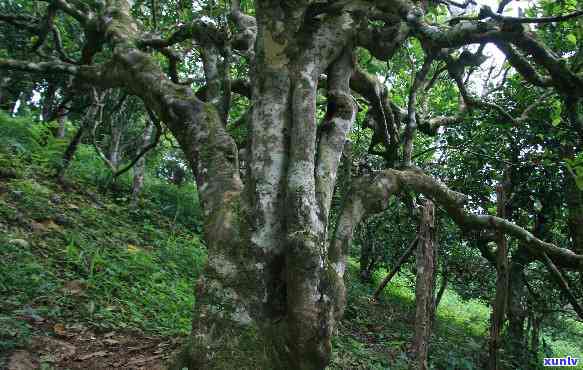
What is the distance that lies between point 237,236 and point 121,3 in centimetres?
393

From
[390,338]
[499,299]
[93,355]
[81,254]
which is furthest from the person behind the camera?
[390,338]

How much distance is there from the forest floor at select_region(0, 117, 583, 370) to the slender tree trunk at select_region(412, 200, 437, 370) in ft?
3.28

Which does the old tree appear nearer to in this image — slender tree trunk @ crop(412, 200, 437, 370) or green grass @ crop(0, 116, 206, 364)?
slender tree trunk @ crop(412, 200, 437, 370)

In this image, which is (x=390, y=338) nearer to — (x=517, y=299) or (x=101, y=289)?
(x=517, y=299)

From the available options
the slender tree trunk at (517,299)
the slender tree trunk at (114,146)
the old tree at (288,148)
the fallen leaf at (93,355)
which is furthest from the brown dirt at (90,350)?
the slender tree trunk at (114,146)

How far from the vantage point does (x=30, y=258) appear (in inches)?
191

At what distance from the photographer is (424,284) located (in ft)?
13.3

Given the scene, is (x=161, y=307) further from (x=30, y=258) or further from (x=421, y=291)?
(x=421, y=291)

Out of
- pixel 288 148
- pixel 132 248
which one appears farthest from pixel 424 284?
pixel 132 248

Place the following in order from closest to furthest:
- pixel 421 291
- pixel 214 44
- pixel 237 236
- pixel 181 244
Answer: pixel 237 236, pixel 421 291, pixel 214 44, pixel 181 244

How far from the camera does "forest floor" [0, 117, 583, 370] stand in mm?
3783

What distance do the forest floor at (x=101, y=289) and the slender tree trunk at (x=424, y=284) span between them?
100 cm

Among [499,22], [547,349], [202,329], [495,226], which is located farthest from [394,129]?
[547,349]

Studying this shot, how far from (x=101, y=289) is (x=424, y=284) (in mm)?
3460
